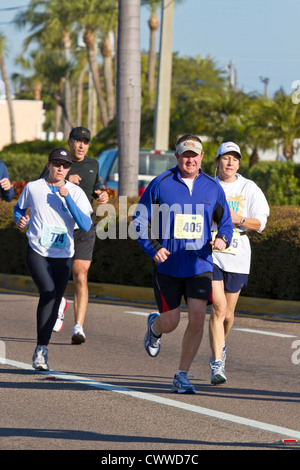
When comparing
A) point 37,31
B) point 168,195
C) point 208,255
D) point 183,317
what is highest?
point 37,31

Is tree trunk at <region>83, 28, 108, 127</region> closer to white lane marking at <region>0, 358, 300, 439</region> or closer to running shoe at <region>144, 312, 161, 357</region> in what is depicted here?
white lane marking at <region>0, 358, 300, 439</region>

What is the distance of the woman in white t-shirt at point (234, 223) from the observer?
Result: 7887 mm

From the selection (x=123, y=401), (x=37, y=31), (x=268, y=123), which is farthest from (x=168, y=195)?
(x=37, y=31)

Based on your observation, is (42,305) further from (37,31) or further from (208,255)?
(37,31)

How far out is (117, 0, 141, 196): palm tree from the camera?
15.0 m

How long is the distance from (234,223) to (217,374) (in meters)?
1.23

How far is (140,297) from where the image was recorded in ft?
43.6

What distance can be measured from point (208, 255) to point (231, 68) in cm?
8673

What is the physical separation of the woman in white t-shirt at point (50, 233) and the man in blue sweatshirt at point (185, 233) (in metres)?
1.01

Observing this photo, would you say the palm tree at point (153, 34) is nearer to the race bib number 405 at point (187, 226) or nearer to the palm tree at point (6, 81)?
the palm tree at point (6, 81)

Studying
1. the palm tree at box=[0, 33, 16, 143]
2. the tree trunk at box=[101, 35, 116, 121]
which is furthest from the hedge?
the palm tree at box=[0, 33, 16, 143]

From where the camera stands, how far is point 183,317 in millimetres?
11836

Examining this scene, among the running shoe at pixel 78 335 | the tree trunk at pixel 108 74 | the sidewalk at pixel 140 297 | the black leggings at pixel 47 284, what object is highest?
the tree trunk at pixel 108 74

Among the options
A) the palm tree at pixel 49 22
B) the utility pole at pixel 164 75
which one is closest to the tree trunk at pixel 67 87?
the palm tree at pixel 49 22
